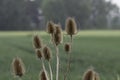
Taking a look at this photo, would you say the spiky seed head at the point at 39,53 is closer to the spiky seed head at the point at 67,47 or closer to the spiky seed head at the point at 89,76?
the spiky seed head at the point at 67,47

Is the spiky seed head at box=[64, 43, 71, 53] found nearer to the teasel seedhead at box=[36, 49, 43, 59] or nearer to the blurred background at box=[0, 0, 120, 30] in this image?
the teasel seedhead at box=[36, 49, 43, 59]

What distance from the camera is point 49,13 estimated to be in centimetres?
7219

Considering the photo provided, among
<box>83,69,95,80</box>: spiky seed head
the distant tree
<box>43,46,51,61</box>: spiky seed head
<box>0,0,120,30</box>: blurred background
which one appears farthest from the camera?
the distant tree

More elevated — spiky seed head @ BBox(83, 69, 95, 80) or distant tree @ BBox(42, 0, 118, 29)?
spiky seed head @ BBox(83, 69, 95, 80)

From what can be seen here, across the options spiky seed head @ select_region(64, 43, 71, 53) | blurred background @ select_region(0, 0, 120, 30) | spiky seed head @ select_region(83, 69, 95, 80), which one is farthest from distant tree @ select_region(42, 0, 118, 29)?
spiky seed head @ select_region(83, 69, 95, 80)

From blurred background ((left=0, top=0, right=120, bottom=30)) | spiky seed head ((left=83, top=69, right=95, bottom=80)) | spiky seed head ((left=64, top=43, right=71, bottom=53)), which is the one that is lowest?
blurred background ((left=0, top=0, right=120, bottom=30))

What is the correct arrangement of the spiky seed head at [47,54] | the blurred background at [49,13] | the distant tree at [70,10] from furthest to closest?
1. the distant tree at [70,10]
2. the blurred background at [49,13]
3. the spiky seed head at [47,54]

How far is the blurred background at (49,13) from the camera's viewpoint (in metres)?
63.1

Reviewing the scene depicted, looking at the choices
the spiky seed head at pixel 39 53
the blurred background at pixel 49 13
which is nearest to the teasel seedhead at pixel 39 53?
the spiky seed head at pixel 39 53

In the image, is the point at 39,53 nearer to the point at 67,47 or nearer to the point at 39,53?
the point at 39,53

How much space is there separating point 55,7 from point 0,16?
48.6 ft

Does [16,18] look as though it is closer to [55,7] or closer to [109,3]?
[55,7]

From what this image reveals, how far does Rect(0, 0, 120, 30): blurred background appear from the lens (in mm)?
63094

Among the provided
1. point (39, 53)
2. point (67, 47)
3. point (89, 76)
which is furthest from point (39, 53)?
point (89, 76)
